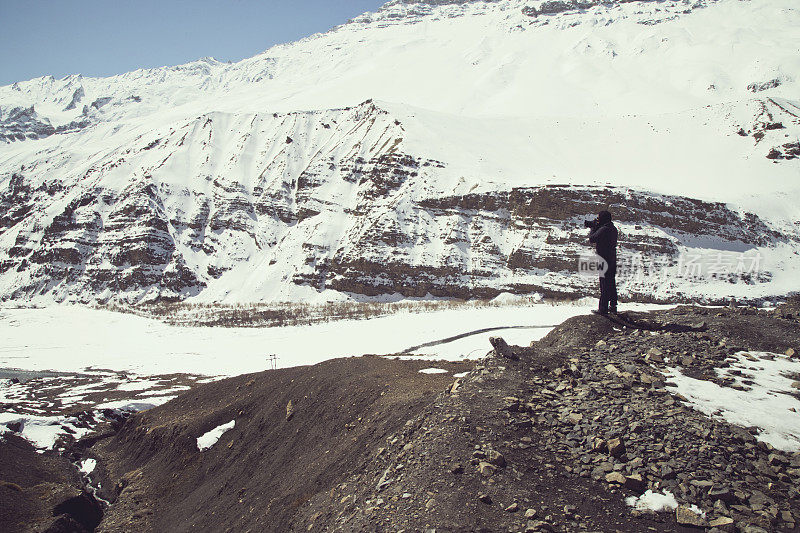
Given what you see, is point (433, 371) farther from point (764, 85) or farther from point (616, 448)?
point (764, 85)

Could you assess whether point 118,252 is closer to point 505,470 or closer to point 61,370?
point 61,370

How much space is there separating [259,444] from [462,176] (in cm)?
4771

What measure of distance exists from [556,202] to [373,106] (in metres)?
36.0

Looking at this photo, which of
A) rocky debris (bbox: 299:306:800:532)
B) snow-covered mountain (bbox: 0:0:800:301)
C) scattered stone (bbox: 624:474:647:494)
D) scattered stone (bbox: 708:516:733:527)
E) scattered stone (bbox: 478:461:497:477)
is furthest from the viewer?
snow-covered mountain (bbox: 0:0:800:301)

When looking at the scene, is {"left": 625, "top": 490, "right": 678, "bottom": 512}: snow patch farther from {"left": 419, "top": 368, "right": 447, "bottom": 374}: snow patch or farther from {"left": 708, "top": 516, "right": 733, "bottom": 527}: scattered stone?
{"left": 419, "top": 368, "right": 447, "bottom": 374}: snow patch

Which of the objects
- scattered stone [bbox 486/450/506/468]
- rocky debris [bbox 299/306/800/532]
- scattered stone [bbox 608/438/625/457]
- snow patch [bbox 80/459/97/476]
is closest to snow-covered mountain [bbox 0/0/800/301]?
snow patch [bbox 80/459/97/476]

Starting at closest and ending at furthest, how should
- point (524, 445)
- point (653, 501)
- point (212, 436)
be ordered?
point (653, 501) < point (524, 445) < point (212, 436)

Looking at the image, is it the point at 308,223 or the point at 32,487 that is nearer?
the point at 32,487

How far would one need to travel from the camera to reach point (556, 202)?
4647cm

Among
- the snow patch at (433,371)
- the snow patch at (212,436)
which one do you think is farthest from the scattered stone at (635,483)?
the snow patch at (212,436)

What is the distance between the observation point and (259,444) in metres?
9.82

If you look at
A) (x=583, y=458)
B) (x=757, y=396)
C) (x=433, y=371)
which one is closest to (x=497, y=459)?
(x=583, y=458)

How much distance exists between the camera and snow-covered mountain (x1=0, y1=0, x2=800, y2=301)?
43.9m

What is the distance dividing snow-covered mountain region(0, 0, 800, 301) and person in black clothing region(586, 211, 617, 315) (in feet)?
107
